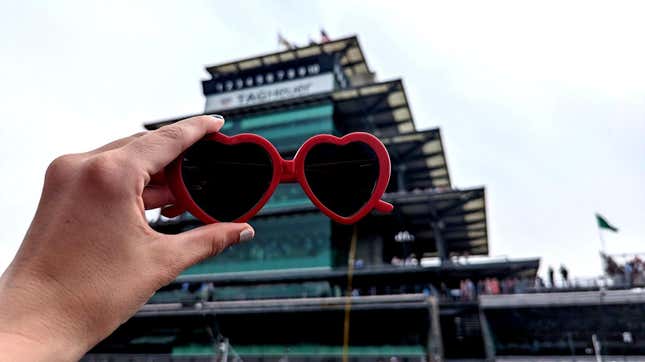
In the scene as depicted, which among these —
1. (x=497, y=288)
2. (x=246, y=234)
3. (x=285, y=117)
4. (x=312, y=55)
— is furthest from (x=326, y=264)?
(x=246, y=234)

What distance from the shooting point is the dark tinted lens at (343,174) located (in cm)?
274

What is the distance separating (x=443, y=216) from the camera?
1236 inches

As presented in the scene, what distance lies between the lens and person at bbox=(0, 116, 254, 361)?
1310mm

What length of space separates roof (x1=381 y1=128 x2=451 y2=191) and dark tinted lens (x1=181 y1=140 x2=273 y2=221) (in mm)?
28061

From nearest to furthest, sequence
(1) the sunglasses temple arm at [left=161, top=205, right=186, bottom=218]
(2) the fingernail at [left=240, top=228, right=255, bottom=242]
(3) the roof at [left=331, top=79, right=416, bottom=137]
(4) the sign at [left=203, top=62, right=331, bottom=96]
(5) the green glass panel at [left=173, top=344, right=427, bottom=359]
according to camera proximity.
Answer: (2) the fingernail at [left=240, top=228, right=255, bottom=242], (1) the sunglasses temple arm at [left=161, top=205, right=186, bottom=218], (5) the green glass panel at [left=173, top=344, right=427, bottom=359], (3) the roof at [left=331, top=79, right=416, bottom=137], (4) the sign at [left=203, top=62, right=331, bottom=96]

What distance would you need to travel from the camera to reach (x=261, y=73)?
123ft

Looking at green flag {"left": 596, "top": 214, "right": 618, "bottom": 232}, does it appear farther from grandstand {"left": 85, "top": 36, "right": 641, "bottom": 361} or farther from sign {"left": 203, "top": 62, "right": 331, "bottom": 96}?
sign {"left": 203, "top": 62, "right": 331, "bottom": 96}

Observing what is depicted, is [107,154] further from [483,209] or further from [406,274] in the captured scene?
[483,209]

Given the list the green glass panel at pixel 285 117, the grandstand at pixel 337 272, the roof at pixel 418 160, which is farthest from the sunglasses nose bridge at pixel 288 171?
the green glass panel at pixel 285 117

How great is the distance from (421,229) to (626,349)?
15256 mm

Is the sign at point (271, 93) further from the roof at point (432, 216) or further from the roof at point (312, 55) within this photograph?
the roof at point (432, 216)

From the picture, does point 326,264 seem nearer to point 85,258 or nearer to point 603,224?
point 603,224

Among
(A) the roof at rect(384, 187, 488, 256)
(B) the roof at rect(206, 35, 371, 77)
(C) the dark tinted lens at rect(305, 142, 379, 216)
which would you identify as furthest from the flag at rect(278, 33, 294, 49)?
(C) the dark tinted lens at rect(305, 142, 379, 216)

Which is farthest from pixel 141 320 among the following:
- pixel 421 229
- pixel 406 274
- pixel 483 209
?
pixel 483 209
